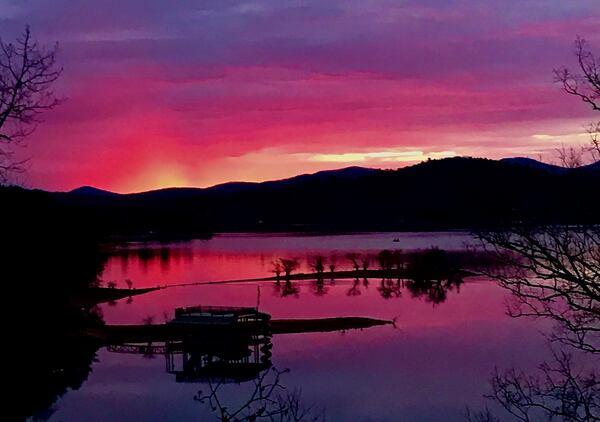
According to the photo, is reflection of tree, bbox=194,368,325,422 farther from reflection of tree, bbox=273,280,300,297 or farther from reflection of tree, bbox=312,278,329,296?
reflection of tree, bbox=312,278,329,296

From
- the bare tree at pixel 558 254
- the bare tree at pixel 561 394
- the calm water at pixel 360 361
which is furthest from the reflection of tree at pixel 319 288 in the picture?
the bare tree at pixel 558 254

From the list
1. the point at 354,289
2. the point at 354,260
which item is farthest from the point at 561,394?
the point at 354,260

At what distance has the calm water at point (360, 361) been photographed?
2091 centimetres

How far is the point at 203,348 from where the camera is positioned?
99.7ft

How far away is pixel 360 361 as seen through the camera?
27.2 meters

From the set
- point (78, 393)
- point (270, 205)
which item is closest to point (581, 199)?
point (78, 393)

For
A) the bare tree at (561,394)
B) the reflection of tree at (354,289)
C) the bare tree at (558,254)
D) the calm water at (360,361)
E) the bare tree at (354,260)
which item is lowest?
the calm water at (360,361)

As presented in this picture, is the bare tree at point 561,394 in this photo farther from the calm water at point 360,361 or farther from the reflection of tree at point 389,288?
the reflection of tree at point 389,288

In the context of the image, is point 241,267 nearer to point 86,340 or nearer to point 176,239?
point 86,340

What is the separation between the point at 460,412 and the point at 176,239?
4987 inches

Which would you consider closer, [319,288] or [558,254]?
[558,254]

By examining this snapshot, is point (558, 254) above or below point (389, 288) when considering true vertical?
above

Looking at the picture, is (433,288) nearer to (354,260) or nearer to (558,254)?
(354,260)

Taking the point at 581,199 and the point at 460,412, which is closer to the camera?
the point at 581,199
